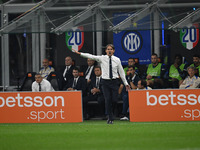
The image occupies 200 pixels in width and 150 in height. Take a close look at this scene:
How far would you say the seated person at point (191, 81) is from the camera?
1437cm

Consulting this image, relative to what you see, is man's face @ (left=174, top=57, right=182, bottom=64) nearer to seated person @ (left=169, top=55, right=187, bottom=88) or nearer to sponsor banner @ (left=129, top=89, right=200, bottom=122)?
seated person @ (left=169, top=55, right=187, bottom=88)

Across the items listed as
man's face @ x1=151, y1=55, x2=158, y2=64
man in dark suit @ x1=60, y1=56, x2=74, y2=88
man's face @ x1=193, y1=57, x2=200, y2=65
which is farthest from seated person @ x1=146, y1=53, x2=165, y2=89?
man in dark suit @ x1=60, y1=56, x2=74, y2=88

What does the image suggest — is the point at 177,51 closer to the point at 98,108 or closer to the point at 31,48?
the point at 98,108

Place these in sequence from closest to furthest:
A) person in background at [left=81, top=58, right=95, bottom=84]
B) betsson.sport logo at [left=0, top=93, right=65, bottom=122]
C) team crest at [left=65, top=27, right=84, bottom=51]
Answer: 1. betsson.sport logo at [left=0, top=93, right=65, bottom=122]
2. person in background at [left=81, top=58, right=95, bottom=84]
3. team crest at [left=65, top=27, right=84, bottom=51]

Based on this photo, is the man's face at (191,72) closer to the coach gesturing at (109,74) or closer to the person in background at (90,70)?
the coach gesturing at (109,74)

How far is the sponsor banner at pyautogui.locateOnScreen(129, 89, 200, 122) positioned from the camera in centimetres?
1336

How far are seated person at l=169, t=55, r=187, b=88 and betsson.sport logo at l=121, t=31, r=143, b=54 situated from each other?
5.77ft

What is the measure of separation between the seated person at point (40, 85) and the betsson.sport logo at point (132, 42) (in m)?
3.20

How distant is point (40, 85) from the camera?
1523cm

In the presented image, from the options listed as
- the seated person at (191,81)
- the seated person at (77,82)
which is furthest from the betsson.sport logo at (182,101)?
the seated person at (77,82)

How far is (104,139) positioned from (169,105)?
15.2 feet

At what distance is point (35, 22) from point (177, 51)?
4.80m

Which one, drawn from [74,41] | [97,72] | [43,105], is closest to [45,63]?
[74,41]

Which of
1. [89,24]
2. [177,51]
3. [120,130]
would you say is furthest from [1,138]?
[177,51]
